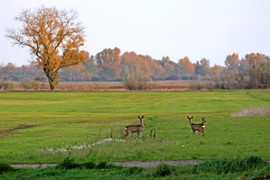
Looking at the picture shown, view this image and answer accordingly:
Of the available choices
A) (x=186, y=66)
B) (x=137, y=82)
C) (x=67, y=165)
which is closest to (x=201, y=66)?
(x=186, y=66)

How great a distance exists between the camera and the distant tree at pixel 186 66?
172 meters

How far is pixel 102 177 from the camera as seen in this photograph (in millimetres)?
9047

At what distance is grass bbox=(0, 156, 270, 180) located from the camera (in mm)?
8828

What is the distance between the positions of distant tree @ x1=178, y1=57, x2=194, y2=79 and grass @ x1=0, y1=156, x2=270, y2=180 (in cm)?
16358

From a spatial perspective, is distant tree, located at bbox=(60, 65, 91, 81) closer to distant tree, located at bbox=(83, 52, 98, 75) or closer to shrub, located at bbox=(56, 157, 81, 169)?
distant tree, located at bbox=(83, 52, 98, 75)

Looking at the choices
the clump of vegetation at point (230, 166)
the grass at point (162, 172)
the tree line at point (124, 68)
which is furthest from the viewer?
the tree line at point (124, 68)

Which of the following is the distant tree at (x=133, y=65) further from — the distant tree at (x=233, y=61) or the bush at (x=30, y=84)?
the bush at (x=30, y=84)

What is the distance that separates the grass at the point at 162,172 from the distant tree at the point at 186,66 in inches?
6440

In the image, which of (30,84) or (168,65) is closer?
(30,84)

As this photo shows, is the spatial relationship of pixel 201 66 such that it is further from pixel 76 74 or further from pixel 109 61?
pixel 76 74

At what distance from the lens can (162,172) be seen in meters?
9.07

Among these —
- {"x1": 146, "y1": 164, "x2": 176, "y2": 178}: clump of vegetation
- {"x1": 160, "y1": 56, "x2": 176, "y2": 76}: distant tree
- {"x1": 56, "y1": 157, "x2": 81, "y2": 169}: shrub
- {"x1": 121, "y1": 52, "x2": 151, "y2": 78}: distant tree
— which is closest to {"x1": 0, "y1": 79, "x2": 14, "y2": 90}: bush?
{"x1": 56, "y1": 157, "x2": 81, "y2": 169}: shrub

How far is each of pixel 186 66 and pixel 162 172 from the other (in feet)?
549

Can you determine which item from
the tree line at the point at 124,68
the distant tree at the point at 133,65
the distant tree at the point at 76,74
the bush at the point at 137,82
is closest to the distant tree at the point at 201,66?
the tree line at the point at 124,68
